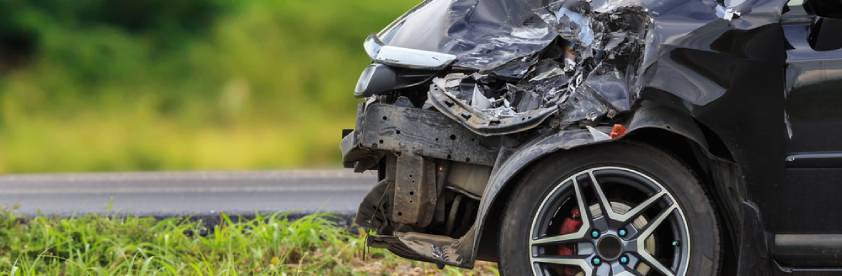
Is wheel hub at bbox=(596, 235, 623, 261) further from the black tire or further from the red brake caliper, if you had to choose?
the black tire

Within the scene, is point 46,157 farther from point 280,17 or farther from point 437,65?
point 437,65

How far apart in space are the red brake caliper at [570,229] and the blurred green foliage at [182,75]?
11.0m

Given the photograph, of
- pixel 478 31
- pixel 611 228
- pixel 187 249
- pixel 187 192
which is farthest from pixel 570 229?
pixel 187 192

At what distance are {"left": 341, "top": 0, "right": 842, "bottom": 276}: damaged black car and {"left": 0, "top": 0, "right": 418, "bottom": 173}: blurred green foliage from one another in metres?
10.7

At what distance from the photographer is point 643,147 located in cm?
463

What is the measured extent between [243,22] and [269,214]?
1068 cm

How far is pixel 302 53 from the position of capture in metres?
17.4

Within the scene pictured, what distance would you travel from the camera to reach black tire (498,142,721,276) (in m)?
4.59

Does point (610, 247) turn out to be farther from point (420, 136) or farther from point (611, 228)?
point (420, 136)

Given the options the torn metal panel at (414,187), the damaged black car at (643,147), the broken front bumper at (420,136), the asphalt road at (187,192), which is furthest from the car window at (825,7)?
the asphalt road at (187,192)

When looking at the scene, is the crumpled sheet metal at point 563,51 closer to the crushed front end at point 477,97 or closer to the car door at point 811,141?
the crushed front end at point 477,97

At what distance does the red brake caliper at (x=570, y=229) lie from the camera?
4711mm

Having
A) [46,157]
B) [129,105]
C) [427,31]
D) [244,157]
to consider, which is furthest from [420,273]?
[129,105]

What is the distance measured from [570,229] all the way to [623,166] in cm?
34
